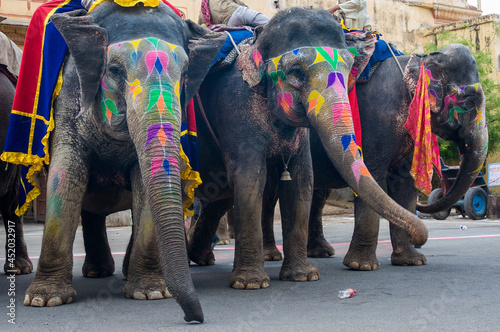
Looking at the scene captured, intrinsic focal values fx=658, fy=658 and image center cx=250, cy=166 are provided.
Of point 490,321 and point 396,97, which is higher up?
point 396,97

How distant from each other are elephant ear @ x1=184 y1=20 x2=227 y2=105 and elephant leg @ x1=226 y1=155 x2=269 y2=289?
2.29 feet

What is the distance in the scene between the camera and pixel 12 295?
15.5ft

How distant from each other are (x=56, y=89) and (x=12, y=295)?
1522mm

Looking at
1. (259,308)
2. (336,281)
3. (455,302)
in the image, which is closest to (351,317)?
(259,308)

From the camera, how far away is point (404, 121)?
656cm

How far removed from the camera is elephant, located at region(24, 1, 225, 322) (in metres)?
4.12

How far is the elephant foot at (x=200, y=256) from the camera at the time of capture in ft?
22.7

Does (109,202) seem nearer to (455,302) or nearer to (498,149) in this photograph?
(455,302)

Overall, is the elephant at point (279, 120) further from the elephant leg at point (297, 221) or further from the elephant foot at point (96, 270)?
the elephant foot at point (96, 270)

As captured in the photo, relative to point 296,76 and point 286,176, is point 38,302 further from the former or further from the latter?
point 296,76

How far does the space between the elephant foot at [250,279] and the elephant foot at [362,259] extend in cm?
144

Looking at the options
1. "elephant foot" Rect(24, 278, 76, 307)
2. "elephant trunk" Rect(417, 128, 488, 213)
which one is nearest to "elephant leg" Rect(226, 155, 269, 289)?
"elephant foot" Rect(24, 278, 76, 307)

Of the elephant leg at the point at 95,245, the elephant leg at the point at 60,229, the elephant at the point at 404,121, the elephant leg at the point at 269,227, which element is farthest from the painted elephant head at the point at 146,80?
the elephant leg at the point at 269,227

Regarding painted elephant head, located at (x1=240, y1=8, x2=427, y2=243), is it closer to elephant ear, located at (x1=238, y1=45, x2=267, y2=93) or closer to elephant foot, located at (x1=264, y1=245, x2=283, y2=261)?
elephant ear, located at (x1=238, y1=45, x2=267, y2=93)
